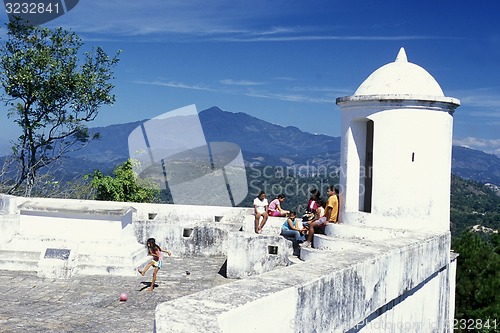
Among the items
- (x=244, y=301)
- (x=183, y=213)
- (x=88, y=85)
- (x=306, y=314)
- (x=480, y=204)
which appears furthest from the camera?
(x=480, y=204)

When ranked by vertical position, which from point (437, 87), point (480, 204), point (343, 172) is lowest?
point (480, 204)

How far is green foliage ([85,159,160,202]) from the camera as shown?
17484 millimetres

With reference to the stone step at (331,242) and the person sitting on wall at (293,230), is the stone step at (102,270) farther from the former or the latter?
the stone step at (331,242)

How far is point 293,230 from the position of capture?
33.0ft

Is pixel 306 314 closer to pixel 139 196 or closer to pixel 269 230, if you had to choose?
pixel 269 230

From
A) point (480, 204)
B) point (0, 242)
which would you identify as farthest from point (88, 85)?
point (480, 204)

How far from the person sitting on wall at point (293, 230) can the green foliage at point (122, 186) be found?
8637 millimetres

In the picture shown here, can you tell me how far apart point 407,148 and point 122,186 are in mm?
10938

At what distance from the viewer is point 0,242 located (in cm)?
1010

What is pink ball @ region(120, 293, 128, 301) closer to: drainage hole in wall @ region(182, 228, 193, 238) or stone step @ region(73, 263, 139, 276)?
stone step @ region(73, 263, 139, 276)

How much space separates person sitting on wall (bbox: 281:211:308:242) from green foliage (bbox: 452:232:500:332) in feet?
20.1

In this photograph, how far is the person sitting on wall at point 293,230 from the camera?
32.4 ft

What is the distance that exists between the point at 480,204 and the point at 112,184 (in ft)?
236

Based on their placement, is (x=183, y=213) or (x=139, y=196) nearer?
(x=183, y=213)
